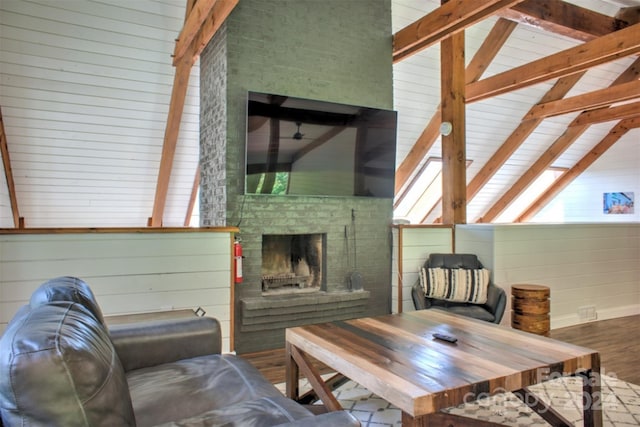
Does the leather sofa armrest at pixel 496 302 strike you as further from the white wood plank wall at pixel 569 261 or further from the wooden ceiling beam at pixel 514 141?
the wooden ceiling beam at pixel 514 141

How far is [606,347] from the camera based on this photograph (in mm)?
3594

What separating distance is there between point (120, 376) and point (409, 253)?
3.39 metres

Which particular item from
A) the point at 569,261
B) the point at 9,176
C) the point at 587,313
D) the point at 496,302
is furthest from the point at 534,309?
the point at 9,176

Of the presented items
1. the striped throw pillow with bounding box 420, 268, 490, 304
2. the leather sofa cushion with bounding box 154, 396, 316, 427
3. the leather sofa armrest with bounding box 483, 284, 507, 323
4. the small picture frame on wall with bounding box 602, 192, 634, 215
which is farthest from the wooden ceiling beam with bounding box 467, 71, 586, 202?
the leather sofa cushion with bounding box 154, 396, 316, 427

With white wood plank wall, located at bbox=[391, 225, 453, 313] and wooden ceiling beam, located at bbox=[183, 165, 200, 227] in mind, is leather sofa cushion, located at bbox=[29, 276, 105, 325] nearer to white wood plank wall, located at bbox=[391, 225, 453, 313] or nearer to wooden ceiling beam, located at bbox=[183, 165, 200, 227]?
white wood plank wall, located at bbox=[391, 225, 453, 313]

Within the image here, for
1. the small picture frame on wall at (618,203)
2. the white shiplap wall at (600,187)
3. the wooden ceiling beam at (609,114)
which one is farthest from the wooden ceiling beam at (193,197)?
the small picture frame on wall at (618,203)

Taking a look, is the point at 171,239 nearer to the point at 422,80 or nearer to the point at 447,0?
the point at 447,0

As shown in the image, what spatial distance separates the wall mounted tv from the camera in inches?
143

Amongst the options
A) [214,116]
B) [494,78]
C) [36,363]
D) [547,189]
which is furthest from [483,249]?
[547,189]

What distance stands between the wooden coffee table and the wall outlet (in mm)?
2598

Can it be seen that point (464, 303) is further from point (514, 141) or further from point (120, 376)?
point (514, 141)

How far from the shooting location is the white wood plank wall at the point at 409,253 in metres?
4.26

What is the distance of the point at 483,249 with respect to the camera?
416 cm

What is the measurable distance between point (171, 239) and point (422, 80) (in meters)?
3.96
